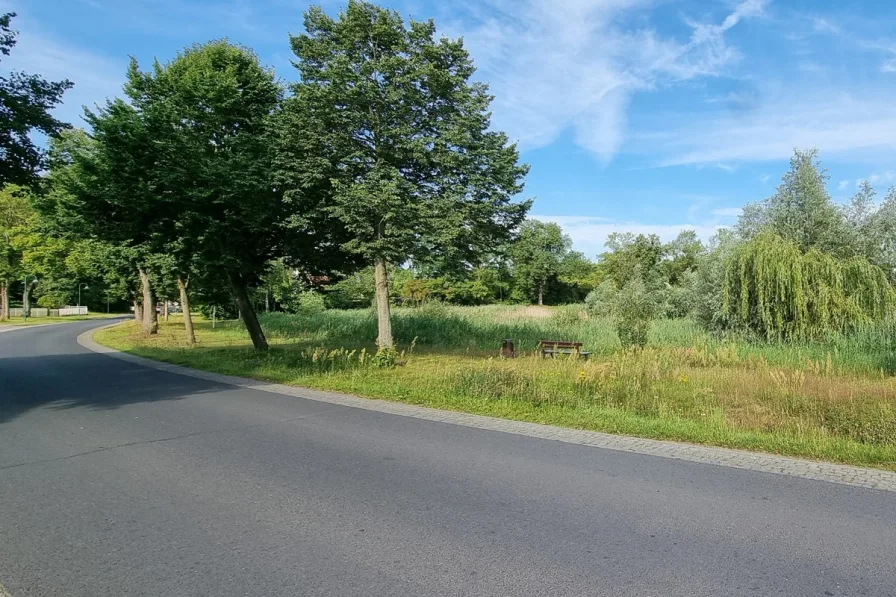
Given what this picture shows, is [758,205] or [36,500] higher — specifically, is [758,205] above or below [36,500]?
above

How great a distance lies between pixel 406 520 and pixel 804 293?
16.6 m

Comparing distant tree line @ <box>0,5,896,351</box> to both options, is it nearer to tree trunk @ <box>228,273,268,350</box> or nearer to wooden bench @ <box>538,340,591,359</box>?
tree trunk @ <box>228,273,268,350</box>

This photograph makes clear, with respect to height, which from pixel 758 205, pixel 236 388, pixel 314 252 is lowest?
pixel 236 388

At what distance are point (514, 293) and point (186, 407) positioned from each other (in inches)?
2772

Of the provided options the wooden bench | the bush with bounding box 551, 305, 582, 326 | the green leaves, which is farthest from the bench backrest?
the bush with bounding box 551, 305, 582, 326

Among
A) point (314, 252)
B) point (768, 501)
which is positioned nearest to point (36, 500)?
point (768, 501)

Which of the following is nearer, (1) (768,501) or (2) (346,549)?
(2) (346,549)

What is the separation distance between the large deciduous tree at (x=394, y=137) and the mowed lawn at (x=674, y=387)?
142 inches

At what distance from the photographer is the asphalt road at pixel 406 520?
131 inches

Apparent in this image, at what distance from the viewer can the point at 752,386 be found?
9.82 meters

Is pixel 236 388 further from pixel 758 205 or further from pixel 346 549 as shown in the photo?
pixel 758 205

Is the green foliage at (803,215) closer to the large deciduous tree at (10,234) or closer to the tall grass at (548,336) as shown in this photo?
the tall grass at (548,336)

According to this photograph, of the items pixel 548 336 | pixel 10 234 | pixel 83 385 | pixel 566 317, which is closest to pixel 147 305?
pixel 83 385

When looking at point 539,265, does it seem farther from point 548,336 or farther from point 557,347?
point 557,347
